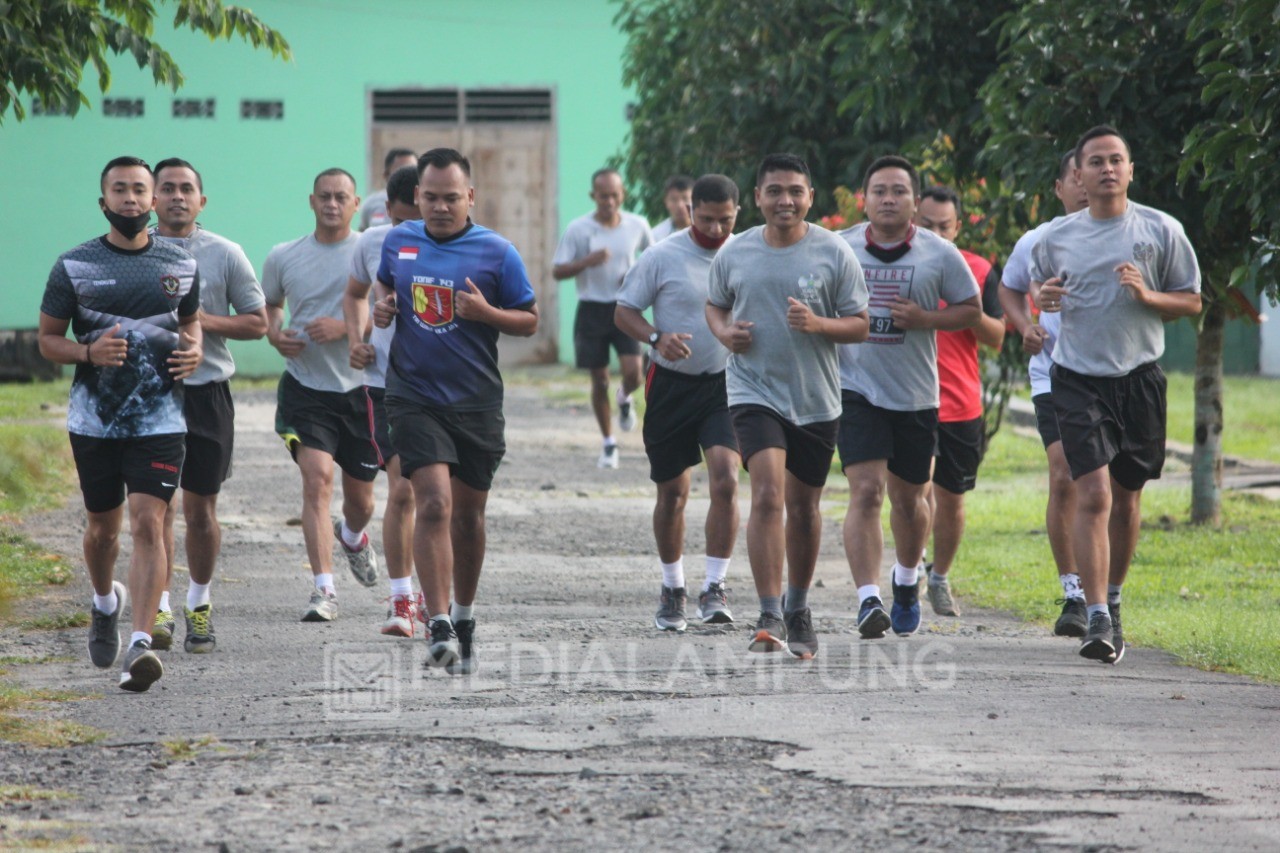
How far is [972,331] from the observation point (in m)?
9.39

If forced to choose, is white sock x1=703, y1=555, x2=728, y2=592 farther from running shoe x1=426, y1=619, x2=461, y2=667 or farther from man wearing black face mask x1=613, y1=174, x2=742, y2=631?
running shoe x1=426, y1=619, x2=461, y2=667

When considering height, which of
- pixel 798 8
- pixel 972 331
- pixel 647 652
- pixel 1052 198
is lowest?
pixel 647 652

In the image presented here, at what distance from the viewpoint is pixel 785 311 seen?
7.75m

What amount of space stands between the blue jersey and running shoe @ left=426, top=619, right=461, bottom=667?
84 cm

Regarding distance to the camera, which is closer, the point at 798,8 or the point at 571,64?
the point at 798,8

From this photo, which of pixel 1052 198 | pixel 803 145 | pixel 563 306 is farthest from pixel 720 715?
pixel 563 306

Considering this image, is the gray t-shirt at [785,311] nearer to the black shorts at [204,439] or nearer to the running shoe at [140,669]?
the black shorts at [204,439]

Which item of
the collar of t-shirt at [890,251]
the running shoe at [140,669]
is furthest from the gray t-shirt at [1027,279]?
the running shoe at [140,669]

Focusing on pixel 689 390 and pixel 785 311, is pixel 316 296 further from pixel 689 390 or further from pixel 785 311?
pixel 785 311

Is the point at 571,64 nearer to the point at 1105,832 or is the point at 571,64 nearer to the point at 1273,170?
the point at 1273,170

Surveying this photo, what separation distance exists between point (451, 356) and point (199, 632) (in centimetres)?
161

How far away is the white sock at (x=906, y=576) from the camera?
332 inches

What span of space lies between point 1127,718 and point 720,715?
1.36m

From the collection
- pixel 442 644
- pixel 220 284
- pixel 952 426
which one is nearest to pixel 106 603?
pixel 442 644
